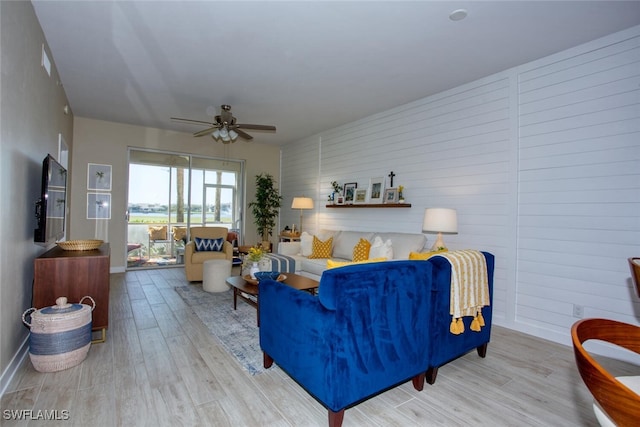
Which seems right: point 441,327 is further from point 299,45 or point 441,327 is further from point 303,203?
point 303,203

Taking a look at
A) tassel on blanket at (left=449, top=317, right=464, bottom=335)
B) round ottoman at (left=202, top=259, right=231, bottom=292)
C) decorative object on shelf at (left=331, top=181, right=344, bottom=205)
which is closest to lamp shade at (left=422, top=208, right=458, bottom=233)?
tassel on blanket at (left=449, top=317, right=464, bottom=335)

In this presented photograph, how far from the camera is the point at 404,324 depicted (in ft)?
6.41

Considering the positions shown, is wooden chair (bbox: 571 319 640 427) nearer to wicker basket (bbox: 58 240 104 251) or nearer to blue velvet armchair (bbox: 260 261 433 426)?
blue velvet armchair (bbox: 260 261 433 426)

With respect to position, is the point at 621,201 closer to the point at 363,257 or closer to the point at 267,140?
the point at 363,257

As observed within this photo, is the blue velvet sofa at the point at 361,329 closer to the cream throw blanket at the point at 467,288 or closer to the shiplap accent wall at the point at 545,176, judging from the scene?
the cream throw blanket at the point at 467,288

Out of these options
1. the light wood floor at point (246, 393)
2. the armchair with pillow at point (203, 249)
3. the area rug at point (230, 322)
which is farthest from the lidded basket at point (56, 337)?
the armchair with pillow at point (203, 249)

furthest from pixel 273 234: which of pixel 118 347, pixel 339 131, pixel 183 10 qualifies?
pixel 183 10

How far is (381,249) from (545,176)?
76.2 inches

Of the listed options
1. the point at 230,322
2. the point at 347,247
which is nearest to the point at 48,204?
the point at 230,322

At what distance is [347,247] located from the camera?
5.02 m

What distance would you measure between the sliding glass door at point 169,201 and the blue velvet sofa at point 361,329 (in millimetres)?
4921

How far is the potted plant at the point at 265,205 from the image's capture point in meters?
7.11

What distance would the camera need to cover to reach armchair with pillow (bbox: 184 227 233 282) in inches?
195

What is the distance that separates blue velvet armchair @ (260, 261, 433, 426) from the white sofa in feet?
6.02
